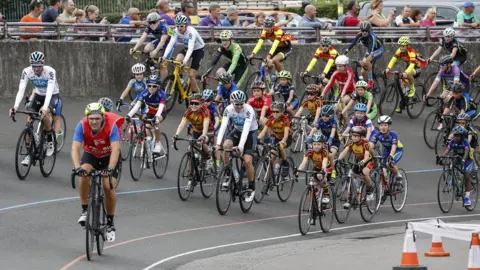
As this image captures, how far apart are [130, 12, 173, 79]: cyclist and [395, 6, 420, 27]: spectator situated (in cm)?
743

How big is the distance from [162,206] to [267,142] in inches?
99.3

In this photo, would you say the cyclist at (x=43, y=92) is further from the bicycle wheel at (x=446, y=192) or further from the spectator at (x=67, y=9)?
the spectator at (x=67, y=9)

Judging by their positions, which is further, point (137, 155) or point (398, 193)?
point (398, 193)

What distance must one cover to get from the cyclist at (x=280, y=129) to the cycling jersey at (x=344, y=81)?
12.9 ft

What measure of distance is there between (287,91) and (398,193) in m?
4.01

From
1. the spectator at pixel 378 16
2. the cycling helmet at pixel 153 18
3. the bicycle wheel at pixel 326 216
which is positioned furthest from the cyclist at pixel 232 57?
the bicycle wheel at pixel 326 216

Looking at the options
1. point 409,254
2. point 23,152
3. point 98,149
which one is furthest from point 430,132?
point 409,254

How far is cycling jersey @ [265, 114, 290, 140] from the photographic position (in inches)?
845

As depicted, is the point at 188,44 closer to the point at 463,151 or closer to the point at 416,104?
the point at 463,151

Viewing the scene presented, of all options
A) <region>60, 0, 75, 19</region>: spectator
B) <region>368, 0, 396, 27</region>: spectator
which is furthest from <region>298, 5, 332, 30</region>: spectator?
<region>60, 0, 75, 19</region>: spectator

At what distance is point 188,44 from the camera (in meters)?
25.8

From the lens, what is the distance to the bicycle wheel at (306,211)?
18.9 meters

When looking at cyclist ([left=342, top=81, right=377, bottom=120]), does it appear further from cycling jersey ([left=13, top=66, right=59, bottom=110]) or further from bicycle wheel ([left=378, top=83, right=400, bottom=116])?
cycling jersey ([left=13, top=66, right=59, bottom=110])

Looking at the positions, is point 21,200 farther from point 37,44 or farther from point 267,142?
point 37,44
